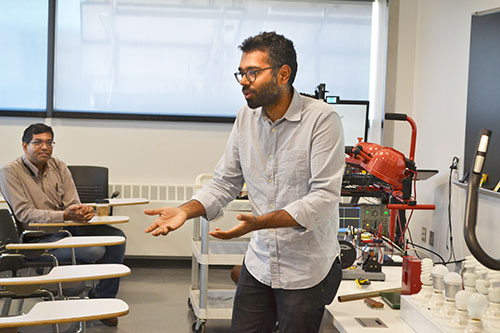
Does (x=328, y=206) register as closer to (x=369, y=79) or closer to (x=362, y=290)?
(x=362, y=290)

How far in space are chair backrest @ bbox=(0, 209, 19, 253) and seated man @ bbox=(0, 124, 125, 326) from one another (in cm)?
46

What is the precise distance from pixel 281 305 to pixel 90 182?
11.3 feet

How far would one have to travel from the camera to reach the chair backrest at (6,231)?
140 inches

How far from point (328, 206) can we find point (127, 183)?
13.3ft

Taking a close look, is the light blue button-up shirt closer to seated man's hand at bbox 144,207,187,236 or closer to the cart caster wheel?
seated man's hand at bbox 144,207,187,236

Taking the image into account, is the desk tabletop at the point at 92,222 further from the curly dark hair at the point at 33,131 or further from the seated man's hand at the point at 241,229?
the seated man's hand at the point at 241,229

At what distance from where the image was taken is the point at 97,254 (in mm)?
4422

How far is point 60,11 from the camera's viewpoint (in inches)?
226

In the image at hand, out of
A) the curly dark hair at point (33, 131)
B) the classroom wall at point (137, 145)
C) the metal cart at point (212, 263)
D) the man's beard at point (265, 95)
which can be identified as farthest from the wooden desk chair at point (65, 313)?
the classroom wall at point (137, 145)

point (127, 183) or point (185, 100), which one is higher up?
point (185, 100)


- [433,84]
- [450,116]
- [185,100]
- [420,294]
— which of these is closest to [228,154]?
[420,294]

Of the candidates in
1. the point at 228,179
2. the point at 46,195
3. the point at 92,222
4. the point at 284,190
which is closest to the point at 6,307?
the point at 92,222

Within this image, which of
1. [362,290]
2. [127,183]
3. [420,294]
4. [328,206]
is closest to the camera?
[328,206]

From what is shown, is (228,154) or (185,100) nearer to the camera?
(228,154)
